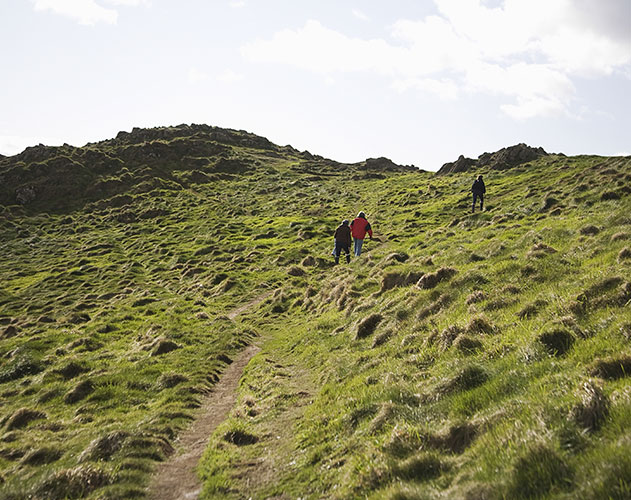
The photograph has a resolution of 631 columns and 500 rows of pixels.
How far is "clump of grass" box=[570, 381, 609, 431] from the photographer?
545 centimetres

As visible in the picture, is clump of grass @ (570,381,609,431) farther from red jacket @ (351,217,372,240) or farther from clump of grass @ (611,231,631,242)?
red jacket @ (351,217,372,240)

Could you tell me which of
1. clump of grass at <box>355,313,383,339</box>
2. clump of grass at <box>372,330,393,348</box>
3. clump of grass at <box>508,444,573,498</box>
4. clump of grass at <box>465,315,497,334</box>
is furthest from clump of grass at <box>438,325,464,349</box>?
clump of grass at <box>508,444,573,498</box>

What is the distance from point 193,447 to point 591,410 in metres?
10.0

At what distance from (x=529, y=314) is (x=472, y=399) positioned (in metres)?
4.22

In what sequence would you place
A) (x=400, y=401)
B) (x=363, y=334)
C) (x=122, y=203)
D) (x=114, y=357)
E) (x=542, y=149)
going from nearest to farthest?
(x=400, y=401)
(x=363, y=334)
(x=114, y=357)
(x=542, y=149)
(x=122, y=203)

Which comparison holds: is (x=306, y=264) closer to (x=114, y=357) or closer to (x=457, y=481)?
(x=114, y=357)

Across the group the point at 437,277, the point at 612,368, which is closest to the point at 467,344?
the point at 612,368

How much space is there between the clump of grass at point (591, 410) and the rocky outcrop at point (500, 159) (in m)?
80.0

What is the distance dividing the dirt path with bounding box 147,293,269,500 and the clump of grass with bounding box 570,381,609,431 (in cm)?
775

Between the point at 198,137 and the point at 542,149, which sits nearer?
the point at 542,149

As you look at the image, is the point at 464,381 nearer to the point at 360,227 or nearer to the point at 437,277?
the point at 437,277

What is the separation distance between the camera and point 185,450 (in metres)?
11.3

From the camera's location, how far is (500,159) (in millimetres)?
82562

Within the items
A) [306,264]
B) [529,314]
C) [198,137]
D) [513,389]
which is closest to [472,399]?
[513,389]
